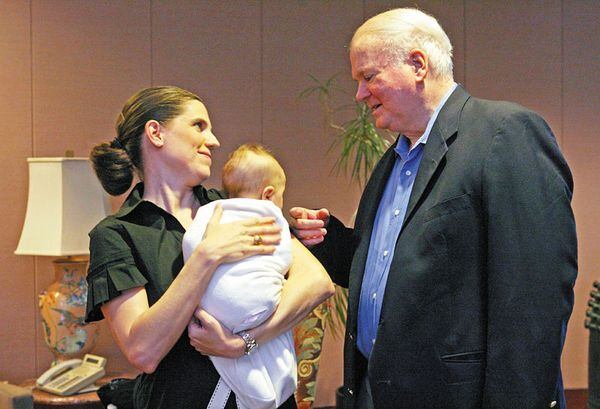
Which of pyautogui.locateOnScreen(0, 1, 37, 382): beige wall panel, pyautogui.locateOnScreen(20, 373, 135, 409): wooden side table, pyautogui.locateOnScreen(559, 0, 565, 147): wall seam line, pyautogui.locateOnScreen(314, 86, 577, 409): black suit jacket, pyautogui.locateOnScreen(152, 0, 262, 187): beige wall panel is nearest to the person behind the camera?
pyautogui.locateOnScreen(314, 86, 577, 409): black suit jacket

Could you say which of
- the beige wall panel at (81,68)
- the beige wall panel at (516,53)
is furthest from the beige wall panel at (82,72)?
the beige wall panel at (516,53)

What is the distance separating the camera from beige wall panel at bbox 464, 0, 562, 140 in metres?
5.61

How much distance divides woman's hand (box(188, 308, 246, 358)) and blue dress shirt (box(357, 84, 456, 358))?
0.39m

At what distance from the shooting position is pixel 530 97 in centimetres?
571

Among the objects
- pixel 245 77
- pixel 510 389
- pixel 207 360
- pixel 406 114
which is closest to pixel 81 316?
pixel 245 77

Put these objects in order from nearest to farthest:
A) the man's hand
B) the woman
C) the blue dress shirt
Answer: the woman
the blue dress shirt
the man's hand

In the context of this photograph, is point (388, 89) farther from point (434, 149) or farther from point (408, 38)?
point (434, 149)

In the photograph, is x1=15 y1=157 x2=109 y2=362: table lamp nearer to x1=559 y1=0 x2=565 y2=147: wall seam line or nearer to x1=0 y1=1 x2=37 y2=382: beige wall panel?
x1=0 y1=1 x2=37 y2=382: beige wall panel

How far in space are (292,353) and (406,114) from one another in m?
0.74

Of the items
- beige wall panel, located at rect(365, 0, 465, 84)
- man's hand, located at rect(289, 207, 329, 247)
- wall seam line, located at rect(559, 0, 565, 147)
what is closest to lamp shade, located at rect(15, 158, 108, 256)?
man's hand, located at rect(289, 207, 329, 247)

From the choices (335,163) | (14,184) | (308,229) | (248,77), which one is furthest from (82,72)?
(308,229)

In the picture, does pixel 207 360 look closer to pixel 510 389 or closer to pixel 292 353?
pixel 292 353

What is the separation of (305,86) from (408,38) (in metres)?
2.98

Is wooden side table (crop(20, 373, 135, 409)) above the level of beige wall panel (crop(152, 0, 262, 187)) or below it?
below
